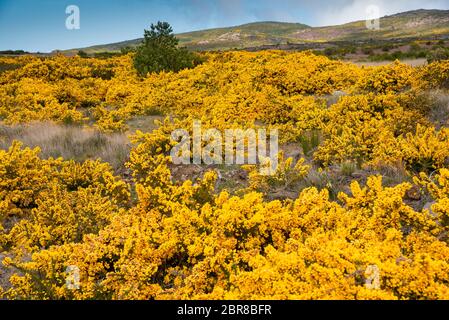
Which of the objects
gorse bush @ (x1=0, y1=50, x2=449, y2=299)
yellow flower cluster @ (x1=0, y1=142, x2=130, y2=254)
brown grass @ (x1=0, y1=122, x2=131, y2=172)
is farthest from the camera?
brown grass @ (x1=0, y1=122, x2=131, y2=172)

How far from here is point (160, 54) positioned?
19062mm

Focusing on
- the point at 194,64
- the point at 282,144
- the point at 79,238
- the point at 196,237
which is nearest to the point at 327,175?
the point at 282,144

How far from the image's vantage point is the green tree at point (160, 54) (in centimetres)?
1870

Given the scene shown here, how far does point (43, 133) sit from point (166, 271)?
6.76 m

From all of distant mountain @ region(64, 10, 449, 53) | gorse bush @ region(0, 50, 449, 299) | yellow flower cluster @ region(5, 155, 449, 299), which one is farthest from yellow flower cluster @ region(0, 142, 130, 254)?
distant mountain @ region(64, 10, 449, 53)

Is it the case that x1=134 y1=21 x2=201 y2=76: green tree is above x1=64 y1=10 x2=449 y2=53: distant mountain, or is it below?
below

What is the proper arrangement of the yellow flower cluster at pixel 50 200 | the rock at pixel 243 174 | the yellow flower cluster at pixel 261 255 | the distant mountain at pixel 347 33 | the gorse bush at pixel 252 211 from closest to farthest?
1. the yellow flower cluster at pixel 261 255
2. the gorse bush at pixel 252 211
3. the yellow flower cluster at pixel 50 200
4. the rock at pixel 243 174
5. the distant mountain at pixel 347 33

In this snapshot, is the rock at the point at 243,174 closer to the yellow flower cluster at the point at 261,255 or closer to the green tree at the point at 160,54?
the yellow flower cluster at the point at 261,255

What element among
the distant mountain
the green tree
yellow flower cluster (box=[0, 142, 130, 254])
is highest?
the distant mountain

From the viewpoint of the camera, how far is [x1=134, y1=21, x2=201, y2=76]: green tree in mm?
18703

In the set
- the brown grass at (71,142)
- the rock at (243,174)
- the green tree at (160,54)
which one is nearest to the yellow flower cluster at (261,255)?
the rock at (243,174)

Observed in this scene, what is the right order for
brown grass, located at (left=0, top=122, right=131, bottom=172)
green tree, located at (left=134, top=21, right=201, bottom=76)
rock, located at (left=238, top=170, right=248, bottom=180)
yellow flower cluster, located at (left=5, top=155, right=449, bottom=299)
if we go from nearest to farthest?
yellow flower cluster, located at (left=5, top=155, right=449, bottom=299), rock, located at (left=238, top=170, right=248, bottom=180), brown grass, located at (left=0, top=122, right=131, bottom=172), green tree, located at (left=134, top=21, right=201, bottom=76)

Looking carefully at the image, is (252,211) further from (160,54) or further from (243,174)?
(160,54)

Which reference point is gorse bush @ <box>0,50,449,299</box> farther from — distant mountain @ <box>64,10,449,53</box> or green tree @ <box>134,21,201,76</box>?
distant mountain @ <box>64,10,449,53</box>
